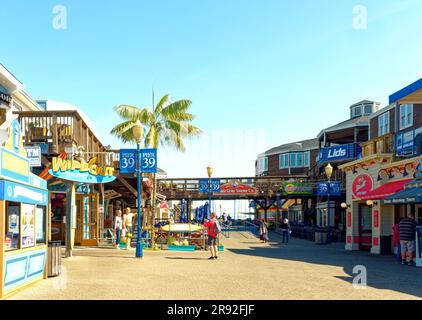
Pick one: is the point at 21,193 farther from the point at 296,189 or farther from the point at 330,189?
the point at 296,189

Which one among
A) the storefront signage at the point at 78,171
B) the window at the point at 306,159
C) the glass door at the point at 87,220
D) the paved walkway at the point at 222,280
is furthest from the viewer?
the window at the point at 306,159

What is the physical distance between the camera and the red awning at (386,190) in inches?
759

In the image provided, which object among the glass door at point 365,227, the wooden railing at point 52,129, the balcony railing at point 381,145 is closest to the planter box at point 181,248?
the wooden railing at point 52,129

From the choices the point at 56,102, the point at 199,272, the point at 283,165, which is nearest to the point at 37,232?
the point at 199,272

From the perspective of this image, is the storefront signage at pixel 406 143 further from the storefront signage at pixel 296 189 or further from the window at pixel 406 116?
the storefront signage at pixel 296 189

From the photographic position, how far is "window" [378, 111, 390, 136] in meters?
30.6

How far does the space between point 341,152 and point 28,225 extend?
97.2ft

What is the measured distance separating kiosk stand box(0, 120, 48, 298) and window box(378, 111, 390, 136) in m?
24.2

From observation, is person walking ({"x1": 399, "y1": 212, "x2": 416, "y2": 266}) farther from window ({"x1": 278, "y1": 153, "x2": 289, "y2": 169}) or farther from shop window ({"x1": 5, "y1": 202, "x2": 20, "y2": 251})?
window ({"x1": 278, "y1": 153, "x2": 289, "y2": 169})

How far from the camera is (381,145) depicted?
2152 cm

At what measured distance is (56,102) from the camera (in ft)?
99.9

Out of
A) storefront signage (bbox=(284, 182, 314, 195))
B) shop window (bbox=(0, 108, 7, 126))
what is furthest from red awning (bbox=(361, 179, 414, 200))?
storefront signage (bbox=(284, 182, 314, 195))

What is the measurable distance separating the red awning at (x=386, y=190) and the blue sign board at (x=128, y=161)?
395 inches
